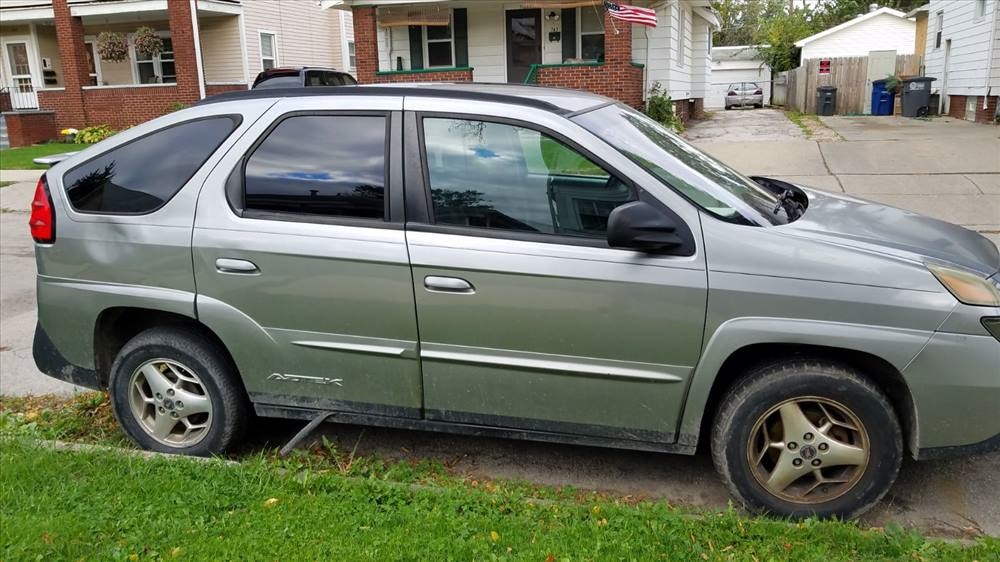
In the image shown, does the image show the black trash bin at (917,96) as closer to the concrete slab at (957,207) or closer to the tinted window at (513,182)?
the concrete slab at (957,207)

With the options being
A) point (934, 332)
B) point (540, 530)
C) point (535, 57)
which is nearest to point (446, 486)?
point (540, 530)

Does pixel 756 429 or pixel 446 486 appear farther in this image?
pixel 446 486

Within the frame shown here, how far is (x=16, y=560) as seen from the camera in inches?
121

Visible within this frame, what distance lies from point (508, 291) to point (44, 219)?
2.51 m

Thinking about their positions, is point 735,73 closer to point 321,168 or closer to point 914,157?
point 914,157

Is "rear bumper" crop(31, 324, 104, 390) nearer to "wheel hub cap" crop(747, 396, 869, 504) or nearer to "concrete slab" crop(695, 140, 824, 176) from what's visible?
"wheel hub cap" crop(747, 396, 869, 504)

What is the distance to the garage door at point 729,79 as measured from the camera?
140 ft

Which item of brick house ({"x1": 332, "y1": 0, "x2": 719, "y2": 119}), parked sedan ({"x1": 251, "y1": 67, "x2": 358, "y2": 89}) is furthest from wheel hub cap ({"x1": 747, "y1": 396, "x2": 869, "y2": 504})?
brick house ({"x1": 332, "y1": 0, "x2": 719, "y2": 119})

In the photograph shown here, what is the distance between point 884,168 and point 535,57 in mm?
10038

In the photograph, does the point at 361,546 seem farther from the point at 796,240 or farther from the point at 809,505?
the point at 796,240

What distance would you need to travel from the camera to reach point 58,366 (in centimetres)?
427

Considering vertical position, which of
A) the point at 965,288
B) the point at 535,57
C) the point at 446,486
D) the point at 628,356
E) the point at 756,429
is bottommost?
the point at 446,486

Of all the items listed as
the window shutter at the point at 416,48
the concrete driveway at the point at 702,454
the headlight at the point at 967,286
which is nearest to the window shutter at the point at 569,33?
the window shutter at the point at 416,48

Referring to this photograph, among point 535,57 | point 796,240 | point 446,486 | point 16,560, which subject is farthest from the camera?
point 535,57
